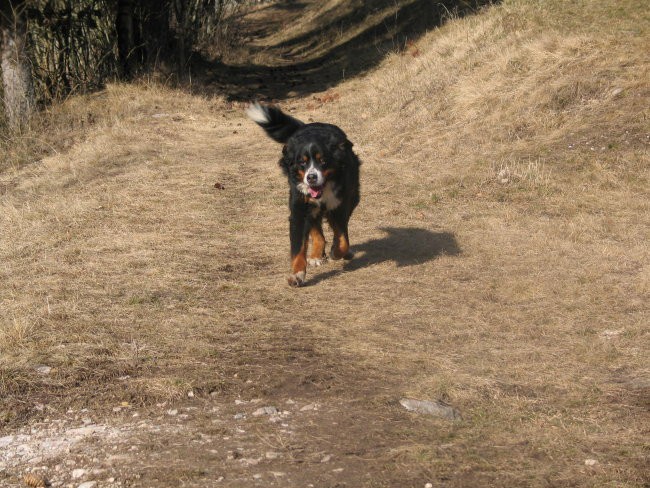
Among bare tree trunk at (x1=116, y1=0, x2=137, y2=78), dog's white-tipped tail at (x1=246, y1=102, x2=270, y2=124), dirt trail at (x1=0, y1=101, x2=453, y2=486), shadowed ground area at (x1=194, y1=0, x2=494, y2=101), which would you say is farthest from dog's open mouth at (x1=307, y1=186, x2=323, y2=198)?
shadowed ground area at (x1=194, y1=0, x2=494, y2=101)

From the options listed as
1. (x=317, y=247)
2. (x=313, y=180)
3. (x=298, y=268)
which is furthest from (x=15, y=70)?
(x=313, y=180)

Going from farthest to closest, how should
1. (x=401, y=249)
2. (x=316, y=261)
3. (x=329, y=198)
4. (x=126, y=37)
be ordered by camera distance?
1. (x=126, y=37)
2. (x=401, y=249)
3. (x=316, y=261)
4. (x=329, y=198)

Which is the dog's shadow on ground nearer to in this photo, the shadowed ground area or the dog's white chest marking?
the dog's white chest marking

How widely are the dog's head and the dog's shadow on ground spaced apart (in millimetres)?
882

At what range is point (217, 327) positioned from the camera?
607 cm

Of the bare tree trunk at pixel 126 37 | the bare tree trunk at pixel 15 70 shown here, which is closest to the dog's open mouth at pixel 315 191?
the bare tree trunk at pixel 15 70

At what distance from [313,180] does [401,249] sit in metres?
1.71

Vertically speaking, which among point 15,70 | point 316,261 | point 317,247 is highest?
point 15,70

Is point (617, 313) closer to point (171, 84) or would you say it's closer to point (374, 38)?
point (171, 84)

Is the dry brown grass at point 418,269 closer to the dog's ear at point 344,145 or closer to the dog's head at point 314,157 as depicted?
the dog's head at point 314,157

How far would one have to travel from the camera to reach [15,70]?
45.1ft

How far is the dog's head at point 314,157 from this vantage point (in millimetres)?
6797

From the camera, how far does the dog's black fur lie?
6.84 metres

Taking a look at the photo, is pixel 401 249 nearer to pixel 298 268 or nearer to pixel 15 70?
pixel 298 268
